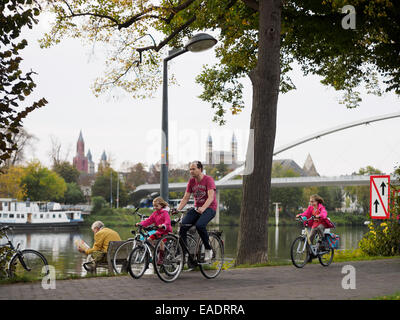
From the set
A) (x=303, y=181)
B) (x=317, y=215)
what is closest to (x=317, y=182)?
(x=303, y=181)

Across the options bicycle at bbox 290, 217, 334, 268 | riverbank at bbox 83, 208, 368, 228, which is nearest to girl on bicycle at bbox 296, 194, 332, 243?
bicycle at bbox 290, 217, 334, 268

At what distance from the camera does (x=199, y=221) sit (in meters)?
7.66

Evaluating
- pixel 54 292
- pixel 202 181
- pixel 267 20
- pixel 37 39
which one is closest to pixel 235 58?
pixel 267 20

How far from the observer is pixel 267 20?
10891 mm

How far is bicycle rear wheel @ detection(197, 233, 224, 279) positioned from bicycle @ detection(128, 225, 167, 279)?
759 mm

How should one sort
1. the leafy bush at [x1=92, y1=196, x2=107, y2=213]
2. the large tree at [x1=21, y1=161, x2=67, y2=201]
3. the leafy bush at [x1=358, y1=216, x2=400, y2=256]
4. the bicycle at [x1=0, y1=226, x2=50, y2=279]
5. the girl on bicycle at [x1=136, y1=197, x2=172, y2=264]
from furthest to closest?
the leafy bush at [x1=92, y1=196, x2=107, y2=213] → the large tree at [x1=21, y1=161, x2=67, y2=201] → the leafy bush at [x1=358, y1=216, x2=400, y2=256] → the girl on bicycle at [x1=136, y1=197, x2=172, y2=264] → the bicycle at [x1=0, y1=226, x2=50, y2=279]

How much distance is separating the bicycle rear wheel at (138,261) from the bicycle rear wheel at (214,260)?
824 mm

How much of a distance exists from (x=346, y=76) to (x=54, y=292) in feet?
38.8

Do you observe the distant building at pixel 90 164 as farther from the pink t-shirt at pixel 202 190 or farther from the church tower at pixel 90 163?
the pink t-shirt at pixel 202 190

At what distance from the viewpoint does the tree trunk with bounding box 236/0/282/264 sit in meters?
10.8

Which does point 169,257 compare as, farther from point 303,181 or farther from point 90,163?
point 90,163

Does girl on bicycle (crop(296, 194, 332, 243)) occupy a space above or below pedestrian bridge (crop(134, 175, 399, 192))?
below

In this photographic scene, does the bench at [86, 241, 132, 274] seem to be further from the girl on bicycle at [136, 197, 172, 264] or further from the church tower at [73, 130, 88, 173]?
the church tower at [73, 130, 88, 173]
